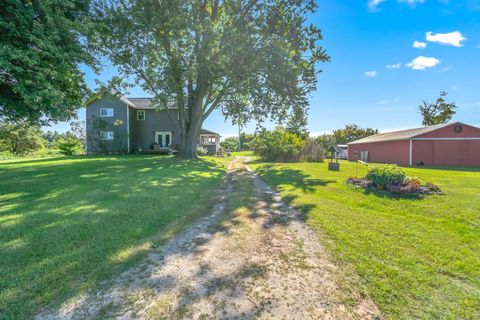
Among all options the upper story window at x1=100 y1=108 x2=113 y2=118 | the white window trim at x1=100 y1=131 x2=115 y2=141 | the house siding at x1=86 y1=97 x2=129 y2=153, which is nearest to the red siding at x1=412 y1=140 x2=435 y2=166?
the house siding at x1=86 y1=97 x2=129 y2=153

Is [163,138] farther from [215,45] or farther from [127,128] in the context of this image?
[215,45]

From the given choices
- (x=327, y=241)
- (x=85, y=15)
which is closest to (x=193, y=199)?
(x=327, y=241)

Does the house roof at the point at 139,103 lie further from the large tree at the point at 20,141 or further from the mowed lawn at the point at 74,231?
the mowed lawn at the point at 74,231

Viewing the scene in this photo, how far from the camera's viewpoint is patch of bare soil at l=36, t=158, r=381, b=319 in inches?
82.8

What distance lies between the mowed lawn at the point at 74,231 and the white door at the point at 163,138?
1853 centimetres

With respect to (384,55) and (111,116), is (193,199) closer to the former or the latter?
(384,55)

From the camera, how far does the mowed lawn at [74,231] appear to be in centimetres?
239

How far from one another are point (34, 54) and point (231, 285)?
9030 millimetres

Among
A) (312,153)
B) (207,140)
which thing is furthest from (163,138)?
(312,153)

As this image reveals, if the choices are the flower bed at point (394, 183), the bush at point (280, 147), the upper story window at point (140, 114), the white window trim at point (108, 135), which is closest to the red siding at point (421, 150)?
the bush at point (280, 147)

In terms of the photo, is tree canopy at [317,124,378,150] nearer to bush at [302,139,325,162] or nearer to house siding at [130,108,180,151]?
bush at [302,139,325,162]

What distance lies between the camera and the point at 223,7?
15.3 m

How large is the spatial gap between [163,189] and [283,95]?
11.3 m

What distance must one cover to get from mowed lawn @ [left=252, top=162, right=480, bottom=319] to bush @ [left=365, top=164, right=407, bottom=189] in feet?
2.99
